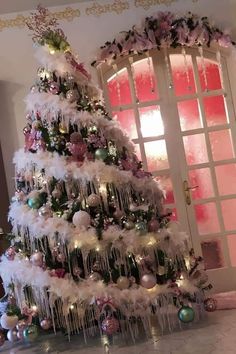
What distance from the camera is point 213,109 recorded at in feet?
13.4

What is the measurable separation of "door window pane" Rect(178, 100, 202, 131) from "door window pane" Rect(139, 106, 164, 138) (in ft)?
0.63

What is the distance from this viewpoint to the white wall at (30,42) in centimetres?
385

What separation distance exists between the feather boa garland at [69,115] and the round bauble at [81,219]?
0.56 m

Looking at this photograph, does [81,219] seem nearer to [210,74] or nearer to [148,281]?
[148,281]

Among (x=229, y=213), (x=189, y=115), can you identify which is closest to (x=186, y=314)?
(x=229, y=213)

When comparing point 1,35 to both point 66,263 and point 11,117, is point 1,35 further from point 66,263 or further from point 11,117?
point 66,263

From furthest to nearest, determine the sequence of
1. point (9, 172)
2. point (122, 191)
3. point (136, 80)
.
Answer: point (136, 80) → point (9, 172) → point (122, 191)

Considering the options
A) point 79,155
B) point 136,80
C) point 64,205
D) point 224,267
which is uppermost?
point 136,80

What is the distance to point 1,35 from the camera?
3914mm

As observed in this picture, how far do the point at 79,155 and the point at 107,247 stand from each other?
1.95 ft

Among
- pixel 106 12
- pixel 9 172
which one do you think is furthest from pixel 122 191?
pixel 106 12

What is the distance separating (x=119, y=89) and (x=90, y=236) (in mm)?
1689

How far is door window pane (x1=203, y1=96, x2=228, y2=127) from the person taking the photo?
4074 mm

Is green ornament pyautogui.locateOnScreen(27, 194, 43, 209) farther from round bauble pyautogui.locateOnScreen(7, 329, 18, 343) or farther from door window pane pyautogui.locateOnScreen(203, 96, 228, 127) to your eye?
door window pane pyautogui.locateOnScreen(203, 96, 228, 127)
